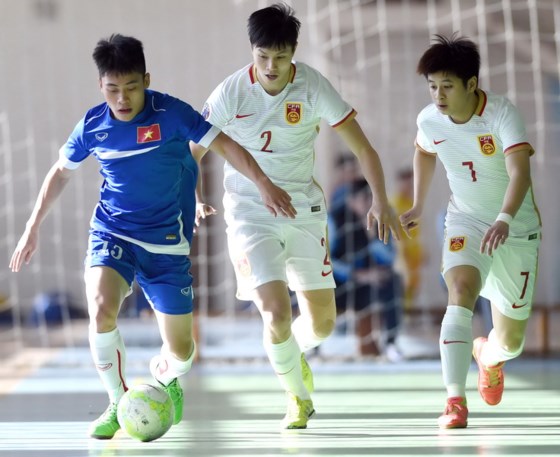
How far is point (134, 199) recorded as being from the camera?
4.28m

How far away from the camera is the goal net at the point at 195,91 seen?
10.0 meters

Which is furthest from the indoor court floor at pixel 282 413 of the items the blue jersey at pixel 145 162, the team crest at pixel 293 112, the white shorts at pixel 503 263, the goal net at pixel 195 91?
the goal net at pixel 195 91

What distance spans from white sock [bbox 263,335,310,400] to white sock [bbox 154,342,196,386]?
35 cm

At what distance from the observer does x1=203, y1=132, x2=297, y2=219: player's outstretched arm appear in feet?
13.0

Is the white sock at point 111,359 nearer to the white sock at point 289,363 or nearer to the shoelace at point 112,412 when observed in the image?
the shoelace at point 112,412

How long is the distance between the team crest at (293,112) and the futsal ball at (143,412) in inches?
50.1

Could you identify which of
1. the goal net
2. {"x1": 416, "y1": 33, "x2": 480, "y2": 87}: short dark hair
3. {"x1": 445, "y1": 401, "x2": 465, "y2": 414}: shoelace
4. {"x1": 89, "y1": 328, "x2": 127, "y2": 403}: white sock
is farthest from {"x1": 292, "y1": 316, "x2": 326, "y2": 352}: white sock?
the goal net

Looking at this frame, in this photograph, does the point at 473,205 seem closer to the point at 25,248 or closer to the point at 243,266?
the point at 243,266

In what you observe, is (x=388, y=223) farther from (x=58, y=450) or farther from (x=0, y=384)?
(x=0, y=384)

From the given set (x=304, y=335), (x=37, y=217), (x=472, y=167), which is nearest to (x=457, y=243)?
(x=472, y=167)

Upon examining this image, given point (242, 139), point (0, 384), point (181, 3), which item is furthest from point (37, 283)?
point (242, 139)

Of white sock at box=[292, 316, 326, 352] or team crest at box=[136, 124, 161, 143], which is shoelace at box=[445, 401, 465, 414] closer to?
white sock at box=[292, 316, 326, 352]

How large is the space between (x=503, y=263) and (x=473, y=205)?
0.29 meters

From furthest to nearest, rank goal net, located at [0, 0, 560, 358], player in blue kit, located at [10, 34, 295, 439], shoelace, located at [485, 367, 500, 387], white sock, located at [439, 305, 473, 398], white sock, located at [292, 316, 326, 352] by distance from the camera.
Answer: goal net, located at [0, 0, 560, 358] < shoelace, located at [485, 367, 500, 387] < white sock, located at [292, 316, 326, 352] < white sock, located at [439, 305, 473, 398] < player in blue kit, located at [10, 34, 295, 439]
